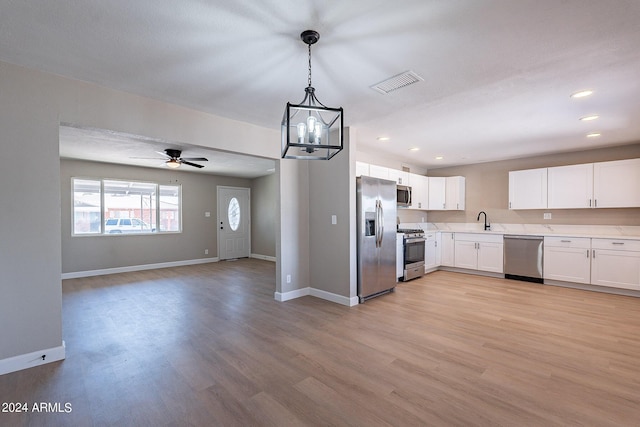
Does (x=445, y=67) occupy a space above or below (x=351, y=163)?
above

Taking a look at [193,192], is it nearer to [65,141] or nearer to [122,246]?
[122,246]

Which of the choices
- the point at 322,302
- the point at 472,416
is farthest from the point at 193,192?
the point at 472,416

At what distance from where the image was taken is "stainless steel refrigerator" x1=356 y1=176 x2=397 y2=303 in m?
4.22

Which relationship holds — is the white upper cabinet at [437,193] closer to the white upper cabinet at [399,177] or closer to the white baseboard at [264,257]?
the white upper cabinet at [399,177]

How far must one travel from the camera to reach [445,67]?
247 cm

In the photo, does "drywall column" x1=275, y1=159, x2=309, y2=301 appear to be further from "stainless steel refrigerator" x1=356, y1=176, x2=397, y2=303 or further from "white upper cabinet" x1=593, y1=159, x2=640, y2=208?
"white upper cabinet" x1=593, y1=159, x2=640, y2=208

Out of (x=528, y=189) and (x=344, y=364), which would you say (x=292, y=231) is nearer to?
(x=344, y=364)

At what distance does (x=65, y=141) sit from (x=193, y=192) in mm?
3348

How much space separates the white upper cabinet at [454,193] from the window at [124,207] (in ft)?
22.3

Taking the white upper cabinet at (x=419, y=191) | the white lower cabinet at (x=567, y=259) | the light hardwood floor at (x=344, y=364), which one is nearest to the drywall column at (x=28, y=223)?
the light hardwood floor at (x=344, y=364)

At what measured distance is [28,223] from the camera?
2.48m

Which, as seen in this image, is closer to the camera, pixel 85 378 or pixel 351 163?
pixel 85 378

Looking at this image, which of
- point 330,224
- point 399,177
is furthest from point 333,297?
point 399,177

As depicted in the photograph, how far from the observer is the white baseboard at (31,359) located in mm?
2367
